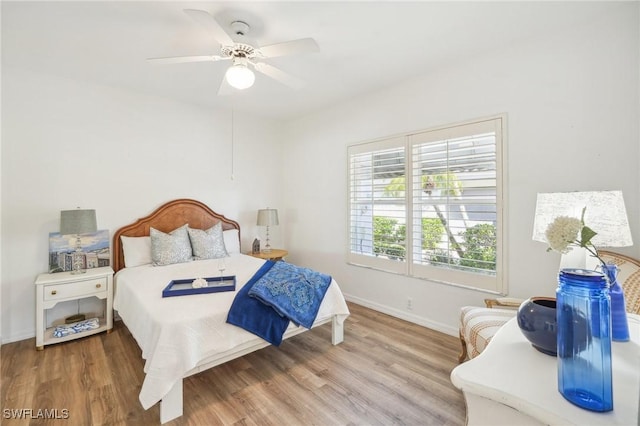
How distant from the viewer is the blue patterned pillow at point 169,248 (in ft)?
10.7

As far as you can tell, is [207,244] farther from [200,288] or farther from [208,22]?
[208,22]

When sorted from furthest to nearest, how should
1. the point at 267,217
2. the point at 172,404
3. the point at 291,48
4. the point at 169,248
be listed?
the point at 267,217 < the point at 169,248 < the point at 291,48 < the point at 172,404

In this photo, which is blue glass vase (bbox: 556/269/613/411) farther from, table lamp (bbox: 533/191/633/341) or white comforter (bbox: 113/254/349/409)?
white comforter (bbox: 113/254/349/409)

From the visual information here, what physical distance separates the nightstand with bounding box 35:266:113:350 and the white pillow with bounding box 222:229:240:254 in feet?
4.41

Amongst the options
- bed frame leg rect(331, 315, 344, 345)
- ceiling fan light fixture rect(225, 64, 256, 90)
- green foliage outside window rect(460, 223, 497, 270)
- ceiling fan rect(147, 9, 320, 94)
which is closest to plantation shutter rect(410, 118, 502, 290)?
green foliage outside window rect(460, 223, 497, 270)

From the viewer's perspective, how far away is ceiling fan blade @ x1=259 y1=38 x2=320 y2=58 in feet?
6.33

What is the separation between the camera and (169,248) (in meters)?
3.32

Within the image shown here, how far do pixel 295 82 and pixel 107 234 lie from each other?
2.74 m

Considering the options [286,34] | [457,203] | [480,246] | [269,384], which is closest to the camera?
[269,384]

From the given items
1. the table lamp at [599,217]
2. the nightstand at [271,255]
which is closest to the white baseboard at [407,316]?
the nightstand at [271,255]

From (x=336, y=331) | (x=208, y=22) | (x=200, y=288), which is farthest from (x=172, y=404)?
(x=208, y=22)

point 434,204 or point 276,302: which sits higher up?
point 434,204

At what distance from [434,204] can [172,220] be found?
3.21m

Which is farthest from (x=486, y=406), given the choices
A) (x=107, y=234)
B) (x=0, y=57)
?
(x=0, y=57)
